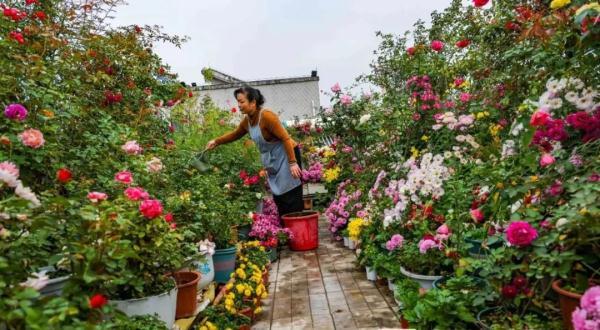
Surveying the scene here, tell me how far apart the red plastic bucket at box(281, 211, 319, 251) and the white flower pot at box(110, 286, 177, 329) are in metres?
2.67

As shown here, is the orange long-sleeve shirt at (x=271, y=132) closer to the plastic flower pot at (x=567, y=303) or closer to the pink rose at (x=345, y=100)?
the pink rose at (x=345, y=100)

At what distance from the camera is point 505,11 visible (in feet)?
10.1

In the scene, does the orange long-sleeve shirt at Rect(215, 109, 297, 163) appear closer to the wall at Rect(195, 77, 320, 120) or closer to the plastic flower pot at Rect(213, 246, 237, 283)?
the plastic flower pot at Rect(213, 246, 237, 283)

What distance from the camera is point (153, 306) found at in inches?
74.5

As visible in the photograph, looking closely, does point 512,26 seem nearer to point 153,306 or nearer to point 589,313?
point 589,313

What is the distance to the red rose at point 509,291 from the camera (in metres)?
1.75

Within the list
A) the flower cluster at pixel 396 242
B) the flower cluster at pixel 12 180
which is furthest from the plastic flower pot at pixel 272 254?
the flower cluster at pixel 12 180

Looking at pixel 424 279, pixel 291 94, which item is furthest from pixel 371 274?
pixel 291 94

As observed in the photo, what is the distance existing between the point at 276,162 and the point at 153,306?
9.11 ft

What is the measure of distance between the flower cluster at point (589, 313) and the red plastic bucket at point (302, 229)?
3433mm

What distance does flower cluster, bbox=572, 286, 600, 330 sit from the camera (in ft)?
4.12

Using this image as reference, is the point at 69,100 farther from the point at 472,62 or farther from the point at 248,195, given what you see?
the point at 472,62

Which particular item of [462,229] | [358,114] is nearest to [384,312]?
[462,229]

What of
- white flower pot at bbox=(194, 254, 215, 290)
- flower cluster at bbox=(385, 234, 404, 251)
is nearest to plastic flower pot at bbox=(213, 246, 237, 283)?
white flower pot at bbox=(194, 254, 215, 290)
